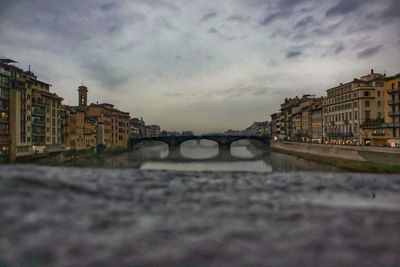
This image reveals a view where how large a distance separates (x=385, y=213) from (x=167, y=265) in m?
7.77

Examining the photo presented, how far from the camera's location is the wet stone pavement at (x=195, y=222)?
6770mm

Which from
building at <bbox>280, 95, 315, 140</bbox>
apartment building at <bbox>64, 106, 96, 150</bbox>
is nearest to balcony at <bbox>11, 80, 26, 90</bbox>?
apartment building at <bbox>64, 106, 96, 150</bbox>

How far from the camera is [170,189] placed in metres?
13.2

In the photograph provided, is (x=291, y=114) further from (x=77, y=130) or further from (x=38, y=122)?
(x=38, y=122)

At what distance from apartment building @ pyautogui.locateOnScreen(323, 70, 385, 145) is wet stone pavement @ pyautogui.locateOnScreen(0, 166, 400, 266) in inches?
2635

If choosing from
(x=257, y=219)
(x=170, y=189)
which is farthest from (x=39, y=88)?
(x=257, y=219)

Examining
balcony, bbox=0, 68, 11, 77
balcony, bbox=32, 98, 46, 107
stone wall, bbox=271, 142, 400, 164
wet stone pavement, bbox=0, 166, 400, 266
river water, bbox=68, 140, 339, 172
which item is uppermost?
balcony, bbox=0, 68, 11, 77

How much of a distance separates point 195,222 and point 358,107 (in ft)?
253

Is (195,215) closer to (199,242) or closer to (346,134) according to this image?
(199,242)

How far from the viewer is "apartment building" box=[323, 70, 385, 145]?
75.9 metres

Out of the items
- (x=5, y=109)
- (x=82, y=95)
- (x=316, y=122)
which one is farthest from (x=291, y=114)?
(x=5, y=109)

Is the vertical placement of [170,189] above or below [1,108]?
below

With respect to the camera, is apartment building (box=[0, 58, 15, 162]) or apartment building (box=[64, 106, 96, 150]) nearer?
apartment building (box=[0, 58, 15, 162])

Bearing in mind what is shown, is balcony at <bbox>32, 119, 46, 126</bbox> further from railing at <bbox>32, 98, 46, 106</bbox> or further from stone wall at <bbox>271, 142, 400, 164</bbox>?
stone wall at <bbox>271, 142, 400, 164</bbox>
